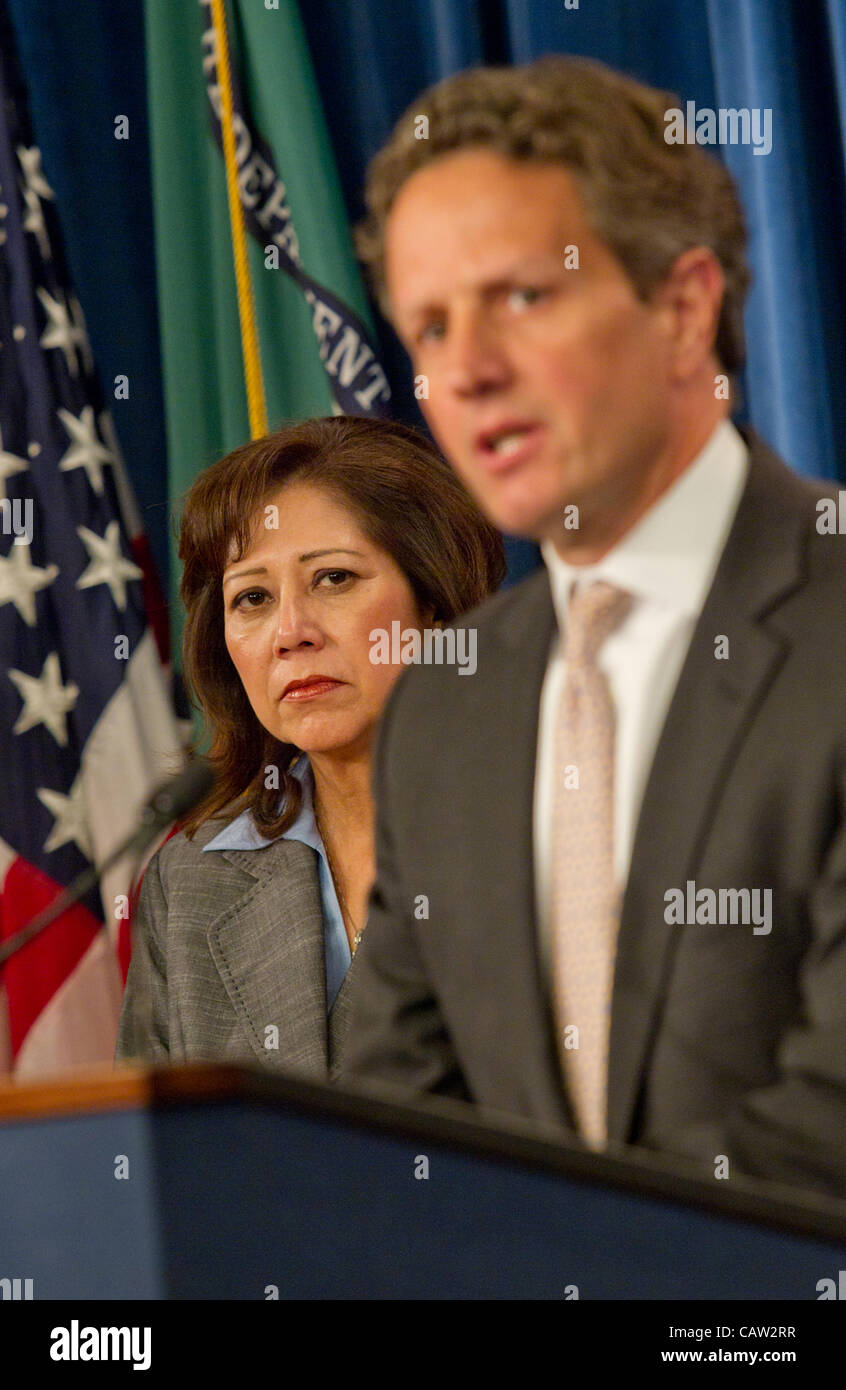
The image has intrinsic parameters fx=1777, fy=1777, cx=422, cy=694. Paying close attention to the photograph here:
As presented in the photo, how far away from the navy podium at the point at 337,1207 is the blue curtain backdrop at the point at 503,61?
1.57 meters

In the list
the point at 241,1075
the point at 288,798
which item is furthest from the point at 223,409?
the point at 241,1075

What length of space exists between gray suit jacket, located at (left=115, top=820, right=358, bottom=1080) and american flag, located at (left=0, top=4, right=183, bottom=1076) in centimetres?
43

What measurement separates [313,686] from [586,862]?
3.00ft

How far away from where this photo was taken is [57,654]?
301cm

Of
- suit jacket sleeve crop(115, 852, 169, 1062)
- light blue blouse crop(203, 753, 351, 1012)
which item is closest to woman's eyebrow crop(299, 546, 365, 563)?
light blue blouse crop(203, 753, 351, 1012)

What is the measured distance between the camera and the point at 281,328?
2984 mm

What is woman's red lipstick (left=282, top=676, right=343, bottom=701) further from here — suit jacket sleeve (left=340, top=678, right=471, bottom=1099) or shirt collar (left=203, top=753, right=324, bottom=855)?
suit jacket sleeve (left=340, top=678, right=471, bottom=1099)

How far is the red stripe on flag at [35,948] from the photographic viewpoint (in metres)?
2.90

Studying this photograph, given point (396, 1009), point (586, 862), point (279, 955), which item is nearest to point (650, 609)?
point (586, 862)

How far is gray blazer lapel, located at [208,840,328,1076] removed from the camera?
7.30ft

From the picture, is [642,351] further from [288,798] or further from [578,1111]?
[288,798]

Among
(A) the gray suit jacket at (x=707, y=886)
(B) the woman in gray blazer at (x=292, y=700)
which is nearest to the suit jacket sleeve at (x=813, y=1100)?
(A) the gray suit jacket at (x=707, y=886)

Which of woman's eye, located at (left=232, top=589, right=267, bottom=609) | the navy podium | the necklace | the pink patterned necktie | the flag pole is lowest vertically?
the navy podium

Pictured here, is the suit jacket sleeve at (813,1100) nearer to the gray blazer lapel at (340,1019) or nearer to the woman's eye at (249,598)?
the gray blazer lapel at (340,1019)
